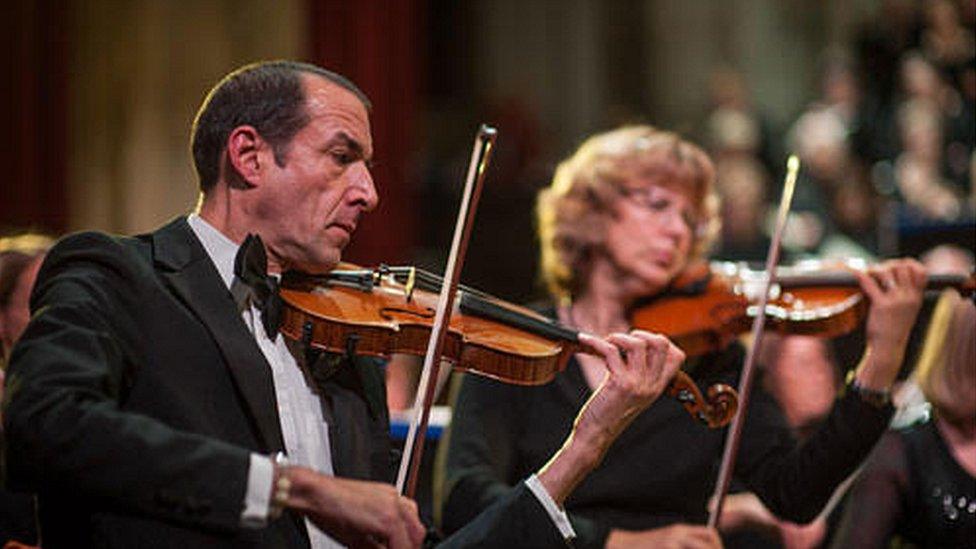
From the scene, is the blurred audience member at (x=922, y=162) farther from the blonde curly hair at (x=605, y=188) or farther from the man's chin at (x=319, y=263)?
the man's chin at (x=319, y=263)

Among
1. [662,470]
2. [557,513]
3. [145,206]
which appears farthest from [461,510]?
[145,206]

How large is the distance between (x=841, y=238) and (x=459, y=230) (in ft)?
15.9

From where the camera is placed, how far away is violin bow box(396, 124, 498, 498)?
78.5 inches

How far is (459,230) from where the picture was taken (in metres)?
2.01

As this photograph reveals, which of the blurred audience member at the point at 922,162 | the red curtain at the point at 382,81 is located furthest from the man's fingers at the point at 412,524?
the blurred audience member at the point at 922,162

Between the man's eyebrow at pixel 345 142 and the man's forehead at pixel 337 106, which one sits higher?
the man's forehead at pixel 337 106

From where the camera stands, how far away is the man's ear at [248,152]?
209 cm

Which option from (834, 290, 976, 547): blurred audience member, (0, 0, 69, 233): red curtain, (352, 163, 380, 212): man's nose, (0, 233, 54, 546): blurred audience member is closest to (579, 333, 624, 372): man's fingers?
(352, 163, 380, 212): man's nose

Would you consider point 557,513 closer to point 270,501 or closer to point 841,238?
point 270,501

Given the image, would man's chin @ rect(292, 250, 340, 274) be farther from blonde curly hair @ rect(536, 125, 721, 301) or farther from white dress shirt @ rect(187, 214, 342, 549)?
blonde curly hair @ rect(536, 125, 721, 301)

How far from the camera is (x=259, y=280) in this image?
80.1 inches

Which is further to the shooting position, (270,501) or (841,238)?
(841,238)

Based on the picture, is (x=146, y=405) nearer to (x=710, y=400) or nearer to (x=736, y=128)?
(x=710, y=400)

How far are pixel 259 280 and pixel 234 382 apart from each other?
0.17 meters
